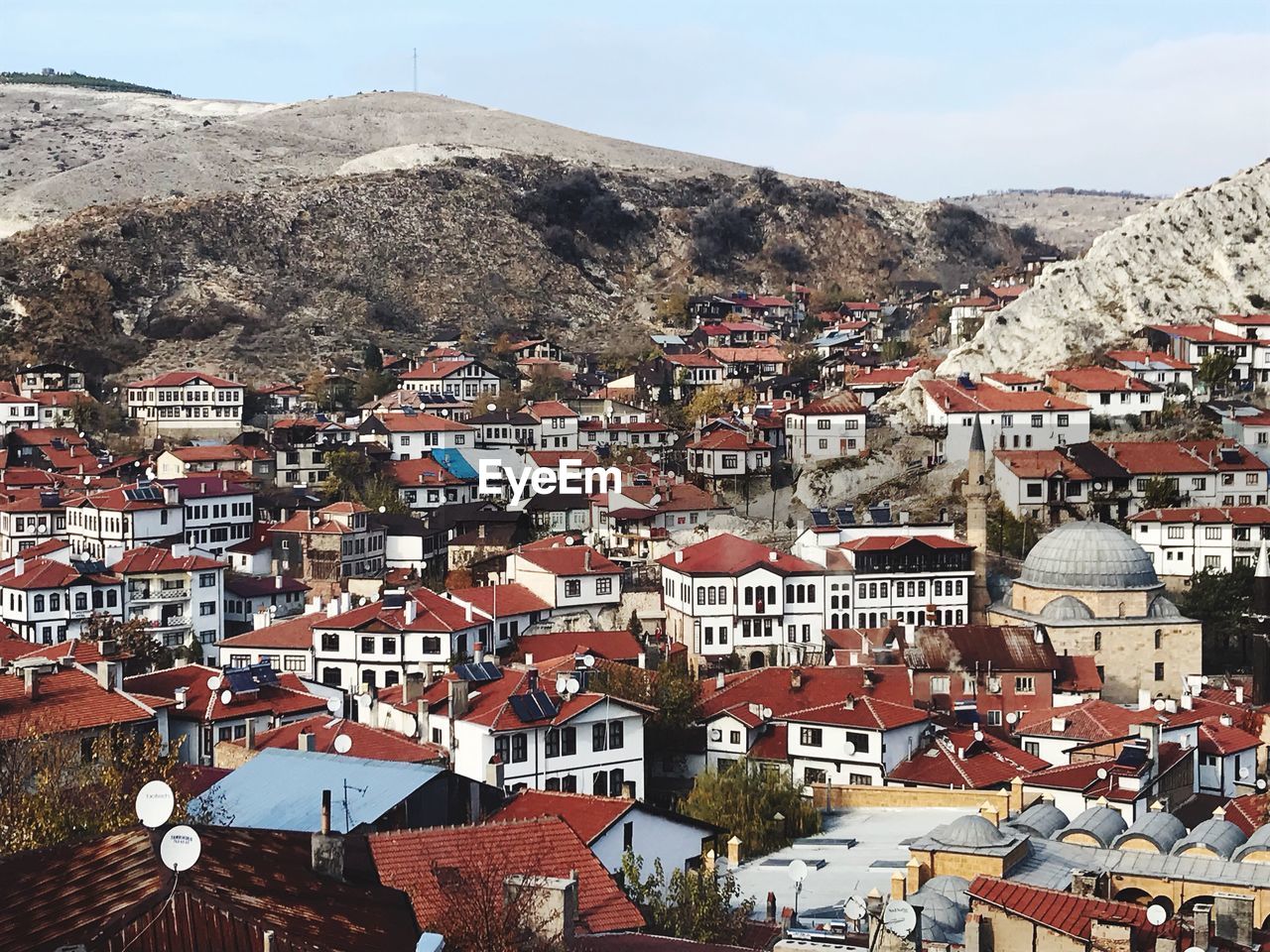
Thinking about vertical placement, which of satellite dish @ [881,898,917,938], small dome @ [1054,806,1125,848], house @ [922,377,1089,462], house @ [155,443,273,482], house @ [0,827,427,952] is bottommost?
small dome @ [1054,806,1125,848]

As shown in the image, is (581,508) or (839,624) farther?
(581,508)

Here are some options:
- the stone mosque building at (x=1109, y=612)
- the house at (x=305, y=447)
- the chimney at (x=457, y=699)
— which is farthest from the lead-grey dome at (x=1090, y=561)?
the house at (x=305, y=447)

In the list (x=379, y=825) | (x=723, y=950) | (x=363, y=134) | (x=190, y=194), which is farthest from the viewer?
(x=363, y=134)

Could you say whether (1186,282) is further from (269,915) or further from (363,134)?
(363,134)

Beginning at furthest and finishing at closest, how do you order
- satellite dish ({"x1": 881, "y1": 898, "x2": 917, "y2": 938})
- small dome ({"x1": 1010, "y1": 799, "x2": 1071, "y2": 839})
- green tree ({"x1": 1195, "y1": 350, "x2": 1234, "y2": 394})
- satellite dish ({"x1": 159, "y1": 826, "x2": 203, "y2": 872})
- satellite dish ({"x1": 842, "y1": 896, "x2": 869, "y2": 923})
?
green tree ({"x1": 1195, "y1": 350, "x2": 1234, "y2": 394}), small dome ({"x1": 1010, "y1": 799, "x2": 1071, "y2": 839}), satellite dish ({"x1": 842, "y1": 896, "x2": 869, "y2": 923}), satellite dish ({"x1": 881, "y1": 898, "x2": 917, "y2": 938}), satellite dish ({"x1": 159, "y1": 826, "x2": 203, "y2": 872})

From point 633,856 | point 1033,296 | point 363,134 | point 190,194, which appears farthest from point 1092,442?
point 363,134

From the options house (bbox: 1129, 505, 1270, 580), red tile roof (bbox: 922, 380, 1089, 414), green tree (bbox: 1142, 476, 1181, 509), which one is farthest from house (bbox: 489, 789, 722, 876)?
red tile roof (bbox: 922, 380, 1089, 414)

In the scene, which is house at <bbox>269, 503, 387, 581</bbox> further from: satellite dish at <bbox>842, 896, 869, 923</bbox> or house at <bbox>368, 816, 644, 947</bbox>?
satellite dish at <bbox>842, 896, 869, 923</bbox>
